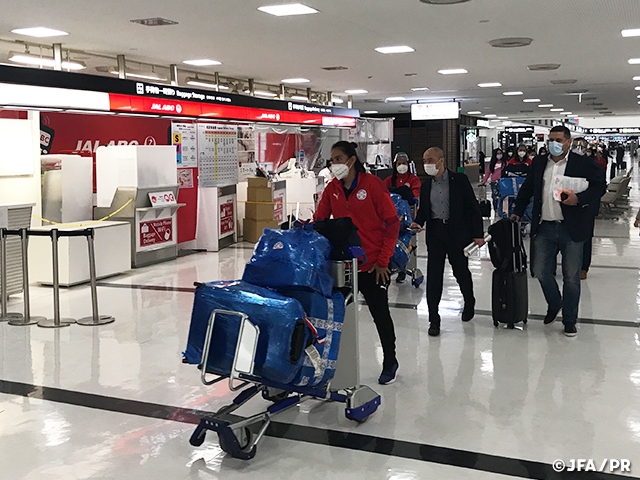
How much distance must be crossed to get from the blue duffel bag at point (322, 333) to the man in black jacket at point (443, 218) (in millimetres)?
2282

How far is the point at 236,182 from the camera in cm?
1184

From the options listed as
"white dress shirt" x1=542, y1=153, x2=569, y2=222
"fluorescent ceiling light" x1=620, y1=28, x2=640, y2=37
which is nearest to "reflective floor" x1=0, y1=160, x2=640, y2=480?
"white dress shirt" x1=542, y1=153, x2=569, y2=222

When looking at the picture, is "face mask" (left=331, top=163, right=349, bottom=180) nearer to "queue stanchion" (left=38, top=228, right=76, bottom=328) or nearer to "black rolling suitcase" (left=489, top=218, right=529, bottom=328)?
"black rolling suitcase" (left=489, top=218, right=529, bottom=328)

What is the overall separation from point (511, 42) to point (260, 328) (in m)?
6.62

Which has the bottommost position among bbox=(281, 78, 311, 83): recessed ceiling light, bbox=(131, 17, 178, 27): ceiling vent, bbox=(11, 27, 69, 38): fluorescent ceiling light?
bbox=(131, 17, 178, 27): ceiling vent

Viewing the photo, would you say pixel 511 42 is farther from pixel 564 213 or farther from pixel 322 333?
pixel 322 333

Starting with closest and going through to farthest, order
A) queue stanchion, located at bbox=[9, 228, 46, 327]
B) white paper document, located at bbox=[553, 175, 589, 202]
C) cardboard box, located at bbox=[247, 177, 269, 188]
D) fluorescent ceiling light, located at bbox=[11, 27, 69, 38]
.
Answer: white paper document, located at bbox=[553, 175, 589, 202], queue stanchion, located at bbox=[9, 228, 46, 327], fluorescent ceiling light, located at bbox=[11, 27, 69, 38], cardboard box, located at bbox=[247, 177, 269, 188]

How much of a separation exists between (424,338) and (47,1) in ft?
14.1

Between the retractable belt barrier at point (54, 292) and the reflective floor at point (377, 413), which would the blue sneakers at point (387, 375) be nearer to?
the reflective floor at point (377, 413)

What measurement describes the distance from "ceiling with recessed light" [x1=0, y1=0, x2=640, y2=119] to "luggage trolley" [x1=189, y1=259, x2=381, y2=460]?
11.5 feet

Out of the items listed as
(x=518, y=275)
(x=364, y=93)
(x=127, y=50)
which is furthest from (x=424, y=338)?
(x=364, y=93)

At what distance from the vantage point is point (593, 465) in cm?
318

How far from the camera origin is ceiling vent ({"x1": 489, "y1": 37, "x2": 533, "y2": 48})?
27.3 feet

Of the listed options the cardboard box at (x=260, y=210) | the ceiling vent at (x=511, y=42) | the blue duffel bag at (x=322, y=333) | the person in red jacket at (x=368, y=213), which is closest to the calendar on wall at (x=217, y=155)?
the cardboard box at (x=260, y=210)
